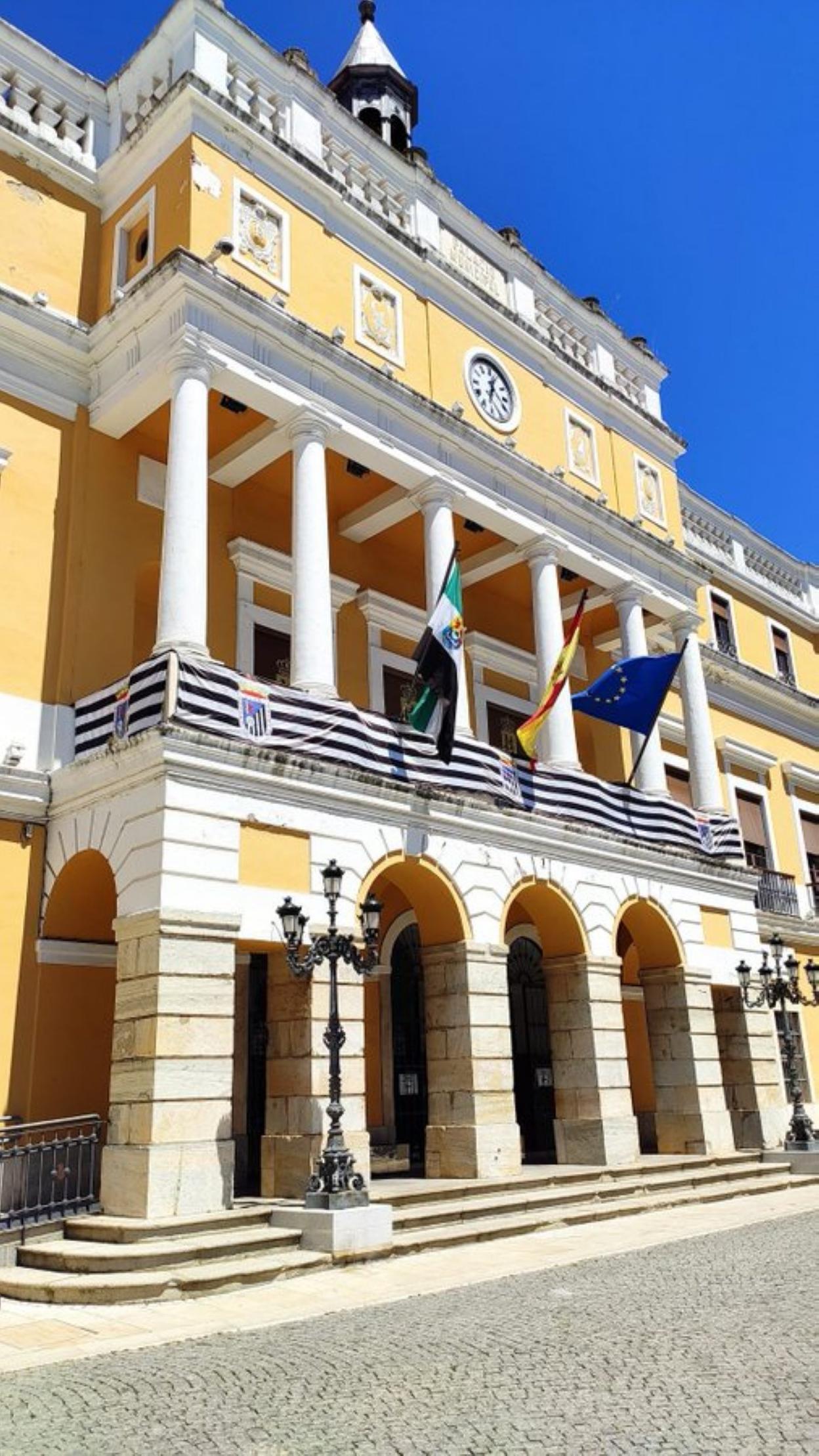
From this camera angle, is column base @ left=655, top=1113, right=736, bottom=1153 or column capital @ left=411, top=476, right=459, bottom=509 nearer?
column capital @ left=411, top=476, right=459, bottom=509

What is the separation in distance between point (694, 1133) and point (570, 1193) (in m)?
4.50

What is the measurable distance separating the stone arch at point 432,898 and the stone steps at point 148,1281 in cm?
533

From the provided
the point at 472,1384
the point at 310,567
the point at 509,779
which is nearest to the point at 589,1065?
the point at 509,779

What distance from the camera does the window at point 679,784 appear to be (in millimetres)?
24391

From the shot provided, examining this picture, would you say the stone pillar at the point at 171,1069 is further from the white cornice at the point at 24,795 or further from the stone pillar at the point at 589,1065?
the stone pillar at the point at 589,1065

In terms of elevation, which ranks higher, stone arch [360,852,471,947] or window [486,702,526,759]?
window [486,702,526,759]

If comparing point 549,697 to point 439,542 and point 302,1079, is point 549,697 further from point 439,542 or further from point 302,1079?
point 302,1079

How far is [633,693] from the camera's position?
18141 millimetres

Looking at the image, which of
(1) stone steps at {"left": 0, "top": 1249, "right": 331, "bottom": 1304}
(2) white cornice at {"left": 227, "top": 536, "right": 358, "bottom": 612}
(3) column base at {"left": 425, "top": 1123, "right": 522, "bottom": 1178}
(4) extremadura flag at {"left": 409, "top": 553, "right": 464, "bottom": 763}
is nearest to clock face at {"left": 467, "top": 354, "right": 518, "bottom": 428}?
(2) white cornice at {"left": 227, "top": 536, "right": 358, "bottom": 612}

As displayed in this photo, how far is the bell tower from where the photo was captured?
2197cm

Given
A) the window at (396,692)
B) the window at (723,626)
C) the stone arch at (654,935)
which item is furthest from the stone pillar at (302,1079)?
the window at (723,626)

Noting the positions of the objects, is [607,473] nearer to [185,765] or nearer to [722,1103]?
[722,1103]

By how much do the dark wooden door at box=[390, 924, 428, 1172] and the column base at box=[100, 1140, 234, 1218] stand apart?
20.7 ft

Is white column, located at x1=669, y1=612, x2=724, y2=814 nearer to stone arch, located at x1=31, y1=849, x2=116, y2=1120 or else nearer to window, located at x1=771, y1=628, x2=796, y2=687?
window, located at x1=771, y1=628, x2=796, y2=687
